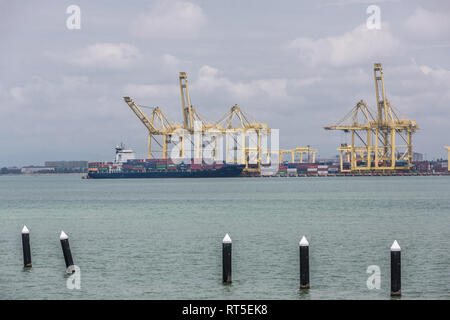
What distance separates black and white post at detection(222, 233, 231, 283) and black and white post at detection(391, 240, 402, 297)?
12.9 feet

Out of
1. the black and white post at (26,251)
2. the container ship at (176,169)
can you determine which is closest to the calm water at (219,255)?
the black and white post at (26,251)

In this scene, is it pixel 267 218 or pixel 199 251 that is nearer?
pixel 199 251

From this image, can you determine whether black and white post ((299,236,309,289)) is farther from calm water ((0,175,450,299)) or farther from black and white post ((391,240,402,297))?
black and white post ((391,240,402,297))

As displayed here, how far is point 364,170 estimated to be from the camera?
154m

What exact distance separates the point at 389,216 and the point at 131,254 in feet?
69.0

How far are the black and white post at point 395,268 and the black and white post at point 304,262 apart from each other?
Answer: 195 cm

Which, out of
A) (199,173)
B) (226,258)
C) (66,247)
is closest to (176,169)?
(199,173)

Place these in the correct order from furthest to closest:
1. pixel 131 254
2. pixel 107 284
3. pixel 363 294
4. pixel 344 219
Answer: pixel 344 219
pixel 131 254
pixel 107 284
pixel 363 294

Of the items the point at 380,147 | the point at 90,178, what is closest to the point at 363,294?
the point at 380,147

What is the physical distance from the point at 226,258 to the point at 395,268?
14.0 feet

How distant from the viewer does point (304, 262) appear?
16578 mm

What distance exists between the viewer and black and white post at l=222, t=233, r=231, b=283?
16766 mm
